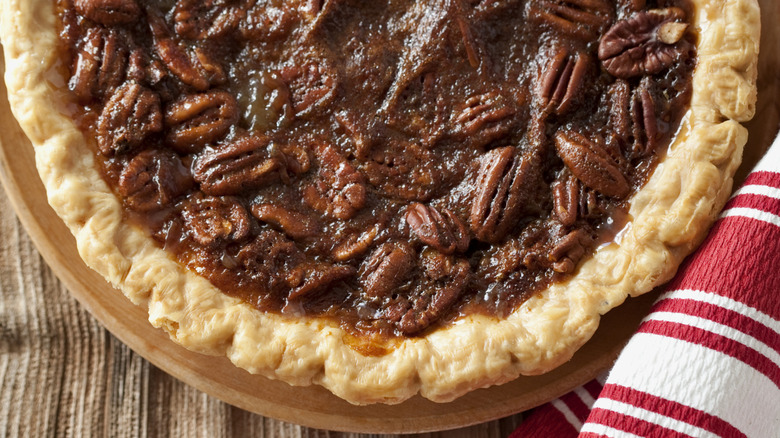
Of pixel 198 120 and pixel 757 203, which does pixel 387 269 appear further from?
pixel 757 203

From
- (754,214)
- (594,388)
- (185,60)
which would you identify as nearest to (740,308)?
(754,214)

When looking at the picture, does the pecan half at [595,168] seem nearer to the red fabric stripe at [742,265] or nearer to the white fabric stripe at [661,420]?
the red fabric stripe at [742,265]

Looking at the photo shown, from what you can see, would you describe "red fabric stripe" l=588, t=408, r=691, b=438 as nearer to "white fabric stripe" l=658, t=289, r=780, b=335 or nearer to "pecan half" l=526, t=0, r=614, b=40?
"white fabric stripe" l=658, t=289, r=780, b=335

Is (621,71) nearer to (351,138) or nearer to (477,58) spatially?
(477,58)

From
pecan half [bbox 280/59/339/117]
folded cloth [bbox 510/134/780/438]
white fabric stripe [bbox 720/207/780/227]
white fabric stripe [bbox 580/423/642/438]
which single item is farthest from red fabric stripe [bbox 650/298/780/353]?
pecan half [bbox 280/59/339/117]

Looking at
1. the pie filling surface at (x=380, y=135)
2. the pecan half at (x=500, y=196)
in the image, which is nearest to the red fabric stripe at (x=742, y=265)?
the pie filling surface at (x=380, y=135)
